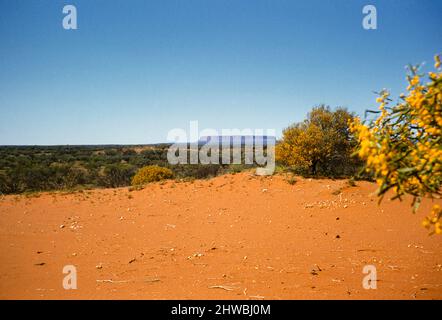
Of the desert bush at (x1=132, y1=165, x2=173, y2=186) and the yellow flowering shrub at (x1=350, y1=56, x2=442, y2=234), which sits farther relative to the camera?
the desert bush at (x1=132, y1=165, x2=173, y2=186)

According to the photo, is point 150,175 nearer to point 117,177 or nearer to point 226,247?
point 117,177

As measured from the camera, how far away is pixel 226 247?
704 centimetres

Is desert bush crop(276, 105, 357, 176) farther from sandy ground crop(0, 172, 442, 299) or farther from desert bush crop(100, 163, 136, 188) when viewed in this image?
desert bush crop(100, 163, 136, 188)

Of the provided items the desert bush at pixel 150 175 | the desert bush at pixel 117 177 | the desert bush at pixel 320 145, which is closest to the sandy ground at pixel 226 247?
the desert bush at pixel 320 145

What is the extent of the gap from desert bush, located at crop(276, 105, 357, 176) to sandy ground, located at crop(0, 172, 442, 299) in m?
2.16

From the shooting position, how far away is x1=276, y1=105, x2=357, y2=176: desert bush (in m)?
13.9

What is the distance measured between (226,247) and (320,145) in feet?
27.7

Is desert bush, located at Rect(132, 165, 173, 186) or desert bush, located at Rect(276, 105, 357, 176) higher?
desert bush, located at Rect(276, 105, 357, 176)

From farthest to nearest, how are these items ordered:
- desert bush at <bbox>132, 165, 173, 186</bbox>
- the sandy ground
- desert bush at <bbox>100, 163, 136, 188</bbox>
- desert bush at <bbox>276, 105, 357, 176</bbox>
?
desert bush at <bbox>100, 163, 136, 188</bbox> → desert bush at <bbox>132, 165, 173, 186</bbox> → desert bush at <bbox>276, 105, 357, 176</bbox> → the sandy ground

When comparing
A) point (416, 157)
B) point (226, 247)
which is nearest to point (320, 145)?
point (226, 247)

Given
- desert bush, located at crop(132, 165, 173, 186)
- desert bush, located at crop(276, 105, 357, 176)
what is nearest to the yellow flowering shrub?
desert bush, located at crop(276, 105, 357, 176)

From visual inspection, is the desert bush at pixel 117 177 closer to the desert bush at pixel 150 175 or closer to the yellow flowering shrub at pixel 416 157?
the desert bush at pixel 150 175

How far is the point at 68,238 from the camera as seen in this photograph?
8.05m
